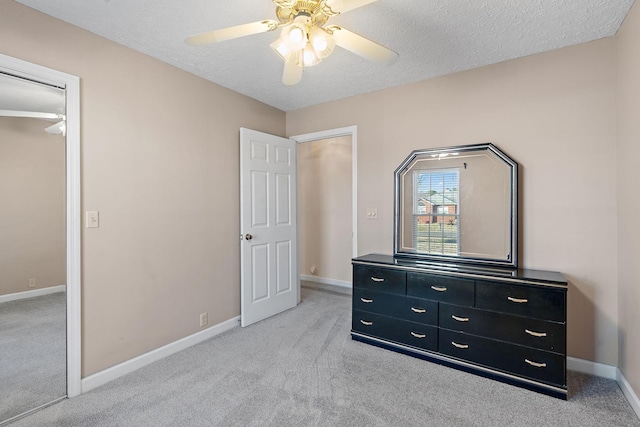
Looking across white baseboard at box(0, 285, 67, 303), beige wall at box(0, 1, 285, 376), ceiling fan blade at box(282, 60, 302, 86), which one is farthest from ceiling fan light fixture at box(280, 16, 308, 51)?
white baseboard at box(0, 285, 67, 303)

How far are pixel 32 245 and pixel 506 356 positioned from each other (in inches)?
132

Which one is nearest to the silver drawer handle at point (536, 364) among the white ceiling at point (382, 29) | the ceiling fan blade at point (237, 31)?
the white ceiling at point (382, 29)

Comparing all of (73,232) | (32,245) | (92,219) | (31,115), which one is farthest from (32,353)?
(31,115)

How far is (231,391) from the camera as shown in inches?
82.1

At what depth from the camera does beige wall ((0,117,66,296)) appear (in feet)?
6.23

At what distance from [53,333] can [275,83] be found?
2701mm

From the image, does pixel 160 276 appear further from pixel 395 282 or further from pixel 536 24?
pixel 536 24

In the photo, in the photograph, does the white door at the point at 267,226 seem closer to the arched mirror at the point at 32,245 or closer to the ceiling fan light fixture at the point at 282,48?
the arched mirror at the point at 32,245

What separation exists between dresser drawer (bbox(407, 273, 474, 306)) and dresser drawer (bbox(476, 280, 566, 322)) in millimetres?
76

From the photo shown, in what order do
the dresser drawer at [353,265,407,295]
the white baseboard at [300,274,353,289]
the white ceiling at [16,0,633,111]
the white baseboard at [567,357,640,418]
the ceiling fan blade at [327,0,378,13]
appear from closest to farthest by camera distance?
1. the ceiling fan blade at [327,0,378,13]
2. the white ceiling at [16,0,633,111]
3. the white baseboard at [567,357,640,418]
4. the dresser drawer at [353,265,407,295]
5. the white baseboard at [300,274,353,289]

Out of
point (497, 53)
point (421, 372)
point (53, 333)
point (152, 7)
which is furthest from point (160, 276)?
point (497, 53)

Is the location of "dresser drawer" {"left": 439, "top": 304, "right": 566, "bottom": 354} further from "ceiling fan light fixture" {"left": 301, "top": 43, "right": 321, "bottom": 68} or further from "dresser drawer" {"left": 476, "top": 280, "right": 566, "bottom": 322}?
"ceiling fan light fixture" {"left": 301, "top": 43, "right": 321, "bottom": 68}

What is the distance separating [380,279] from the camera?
2.74 m

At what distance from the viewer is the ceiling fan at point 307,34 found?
4.83 feet
